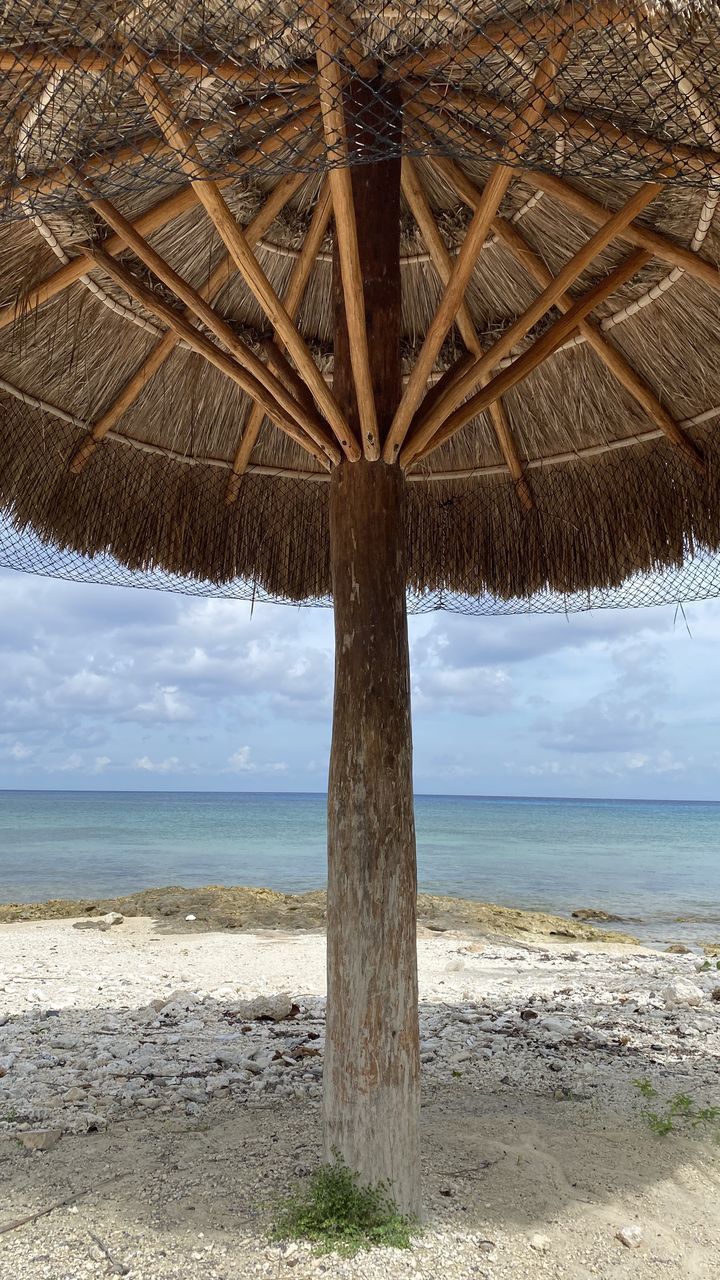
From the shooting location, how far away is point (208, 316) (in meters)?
2.82

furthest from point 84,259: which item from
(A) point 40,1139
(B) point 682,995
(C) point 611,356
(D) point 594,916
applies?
(D) point 594,916

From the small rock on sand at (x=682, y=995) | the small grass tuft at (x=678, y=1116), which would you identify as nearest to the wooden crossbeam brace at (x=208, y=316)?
the small grass tuft at (x=678, y=1116)

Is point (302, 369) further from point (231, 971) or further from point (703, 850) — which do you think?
point (703, 850)

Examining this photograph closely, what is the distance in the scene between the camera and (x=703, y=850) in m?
32.1

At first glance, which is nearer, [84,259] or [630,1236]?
[630,1236]

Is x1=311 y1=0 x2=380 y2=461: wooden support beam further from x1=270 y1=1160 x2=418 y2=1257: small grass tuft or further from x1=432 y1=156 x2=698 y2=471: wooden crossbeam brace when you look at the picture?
x1=270 y1=1160 x2=418 y2=1257: small grass tuft

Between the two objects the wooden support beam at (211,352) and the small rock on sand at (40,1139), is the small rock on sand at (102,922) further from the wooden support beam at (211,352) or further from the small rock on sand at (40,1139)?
the wooden support beam at (211,352)

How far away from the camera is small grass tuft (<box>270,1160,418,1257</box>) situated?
7.91 feet

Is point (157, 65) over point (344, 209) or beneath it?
over

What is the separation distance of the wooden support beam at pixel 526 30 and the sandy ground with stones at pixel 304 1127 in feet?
9.86

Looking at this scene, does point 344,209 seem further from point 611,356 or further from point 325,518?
point 325,518

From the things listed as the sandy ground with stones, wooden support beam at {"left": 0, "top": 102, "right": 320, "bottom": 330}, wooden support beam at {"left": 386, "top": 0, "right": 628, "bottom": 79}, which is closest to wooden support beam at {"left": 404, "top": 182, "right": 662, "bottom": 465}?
wooden support beam at {"left": 386, "top": 0, "right": 628, "bottom": 79}

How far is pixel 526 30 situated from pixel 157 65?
35.6 inches

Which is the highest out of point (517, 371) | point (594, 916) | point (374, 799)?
point (517, 371)
